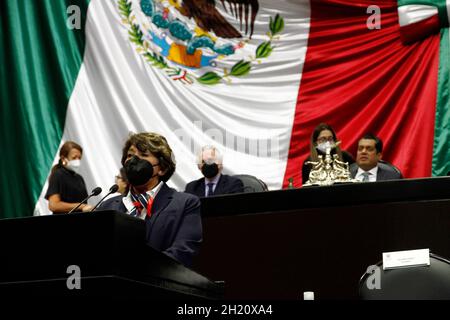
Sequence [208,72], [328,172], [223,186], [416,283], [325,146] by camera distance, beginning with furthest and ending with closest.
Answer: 1. [208,72]
2. [223,186]
3. [325,146]
4. [328,172]
5. [416,283]

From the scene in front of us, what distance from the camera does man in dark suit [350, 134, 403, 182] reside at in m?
5.82

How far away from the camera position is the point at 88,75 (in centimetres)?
854

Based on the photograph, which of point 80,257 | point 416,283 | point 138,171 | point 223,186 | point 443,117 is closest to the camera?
point 80,257

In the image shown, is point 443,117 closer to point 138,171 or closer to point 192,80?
point 192,80

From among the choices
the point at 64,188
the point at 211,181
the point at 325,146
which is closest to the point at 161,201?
the point at 325,146

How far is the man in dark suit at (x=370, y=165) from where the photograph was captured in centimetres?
582

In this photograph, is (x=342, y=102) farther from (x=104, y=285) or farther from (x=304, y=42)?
(x=104, y=285)

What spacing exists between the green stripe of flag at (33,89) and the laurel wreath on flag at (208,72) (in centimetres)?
45

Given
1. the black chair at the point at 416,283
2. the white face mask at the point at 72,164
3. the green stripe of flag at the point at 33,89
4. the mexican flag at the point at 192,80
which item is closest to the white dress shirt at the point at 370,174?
the mexican flag at the point at 192,80

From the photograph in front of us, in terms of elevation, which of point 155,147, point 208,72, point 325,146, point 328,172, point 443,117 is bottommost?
point 155,147

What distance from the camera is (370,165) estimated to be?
5.96 m

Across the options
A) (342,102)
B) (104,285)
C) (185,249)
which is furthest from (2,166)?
(104,285)

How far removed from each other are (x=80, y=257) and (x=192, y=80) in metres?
5.96

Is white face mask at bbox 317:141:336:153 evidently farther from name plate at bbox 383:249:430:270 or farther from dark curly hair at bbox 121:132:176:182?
name plate at bbox 383:249:430:270
